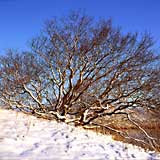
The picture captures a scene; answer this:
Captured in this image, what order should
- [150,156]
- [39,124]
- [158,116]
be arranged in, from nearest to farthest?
[150,156] → [39,124] → [158,116]

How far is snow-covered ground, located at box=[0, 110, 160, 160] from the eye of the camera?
5188mm

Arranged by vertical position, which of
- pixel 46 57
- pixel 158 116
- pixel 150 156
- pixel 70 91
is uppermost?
pixel 46 57

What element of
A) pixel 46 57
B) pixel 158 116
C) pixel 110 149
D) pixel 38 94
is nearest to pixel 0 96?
pixel 38 94

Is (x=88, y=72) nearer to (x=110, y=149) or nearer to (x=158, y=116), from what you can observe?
(x=158, y=116)

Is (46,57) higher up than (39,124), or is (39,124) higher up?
(46,57)

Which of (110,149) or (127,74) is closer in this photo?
(110,149)

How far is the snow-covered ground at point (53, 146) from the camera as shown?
5.19 metres

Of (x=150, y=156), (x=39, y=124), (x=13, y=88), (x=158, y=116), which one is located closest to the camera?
(x=150, y=156)

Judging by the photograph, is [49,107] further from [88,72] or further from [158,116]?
[158,116]

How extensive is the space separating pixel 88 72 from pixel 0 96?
242 inches

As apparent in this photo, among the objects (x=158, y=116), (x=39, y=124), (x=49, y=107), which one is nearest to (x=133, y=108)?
(x=158, y=116)

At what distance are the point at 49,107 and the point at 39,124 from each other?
9076mm

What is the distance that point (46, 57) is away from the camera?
17766 mm

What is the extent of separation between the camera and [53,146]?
5773 millimetres
